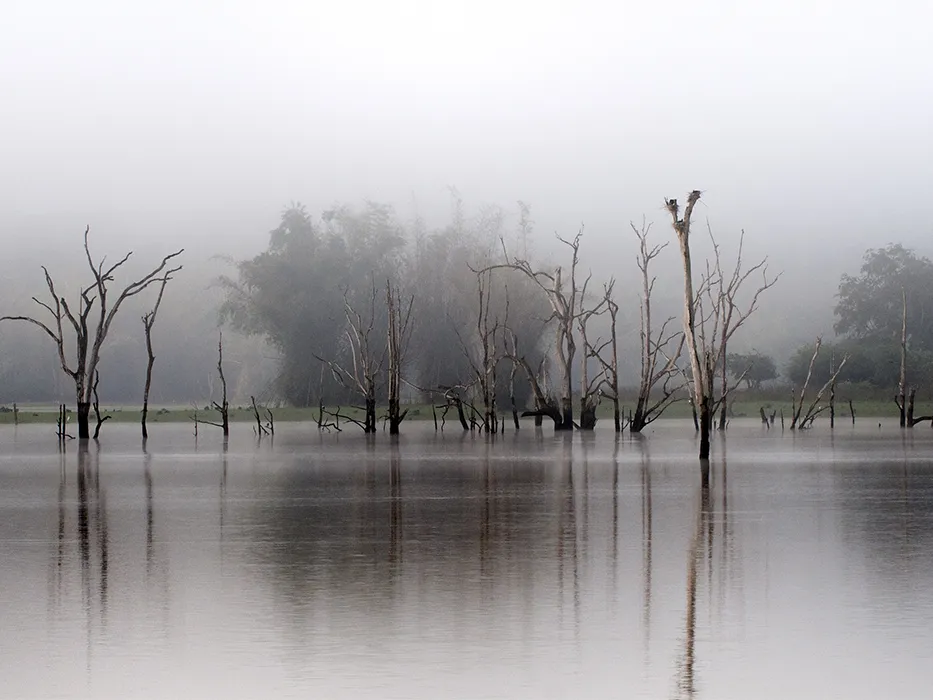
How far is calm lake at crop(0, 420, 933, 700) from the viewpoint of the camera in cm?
716

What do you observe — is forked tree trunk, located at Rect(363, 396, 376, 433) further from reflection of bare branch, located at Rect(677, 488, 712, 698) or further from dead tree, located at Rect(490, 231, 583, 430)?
reflection of bare branch, located at Rect(677, 488, 712, 698)

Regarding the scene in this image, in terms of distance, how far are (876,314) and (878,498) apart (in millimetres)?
85686

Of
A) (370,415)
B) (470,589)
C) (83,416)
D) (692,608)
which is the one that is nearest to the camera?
(692,608)

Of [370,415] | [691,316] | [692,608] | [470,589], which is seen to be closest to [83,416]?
[370,415]

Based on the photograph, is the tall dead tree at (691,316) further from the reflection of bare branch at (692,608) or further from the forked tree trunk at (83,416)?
the forked tree trunk at (83,416)

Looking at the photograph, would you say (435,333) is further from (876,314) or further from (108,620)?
(108,620)

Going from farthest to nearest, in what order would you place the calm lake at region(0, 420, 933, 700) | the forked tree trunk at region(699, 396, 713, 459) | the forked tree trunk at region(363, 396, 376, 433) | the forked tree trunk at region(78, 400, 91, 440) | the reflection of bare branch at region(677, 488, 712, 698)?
the forked tree trunk at region(363, 396, 376, 433), the forked tree trunk at region(78, 400, 91, 440), the forked tree trunk at region(699, 396, 713, 459), the calm lake at region(0, 420, 933, 700), the reflection of bare branch at region(677, 488, 712, 698)

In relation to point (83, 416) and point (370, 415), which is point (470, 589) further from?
point (370, 415)

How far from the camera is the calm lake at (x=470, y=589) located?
716cm

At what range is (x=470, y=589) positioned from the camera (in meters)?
10.1

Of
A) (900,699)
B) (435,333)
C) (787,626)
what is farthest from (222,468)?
(435,333)

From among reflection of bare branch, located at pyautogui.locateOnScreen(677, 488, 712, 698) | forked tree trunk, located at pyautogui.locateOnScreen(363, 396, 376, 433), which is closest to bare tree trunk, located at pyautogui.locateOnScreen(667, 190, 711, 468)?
reflection of bare branch, located at pyautogui.locateOnScreen(677, 488, 712, 698)

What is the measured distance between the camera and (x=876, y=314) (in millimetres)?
101312

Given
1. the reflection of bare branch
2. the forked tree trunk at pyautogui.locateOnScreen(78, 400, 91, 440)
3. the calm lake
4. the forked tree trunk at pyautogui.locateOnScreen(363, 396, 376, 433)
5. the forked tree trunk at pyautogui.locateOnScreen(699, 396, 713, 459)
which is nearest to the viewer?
the reflection of bare branch
